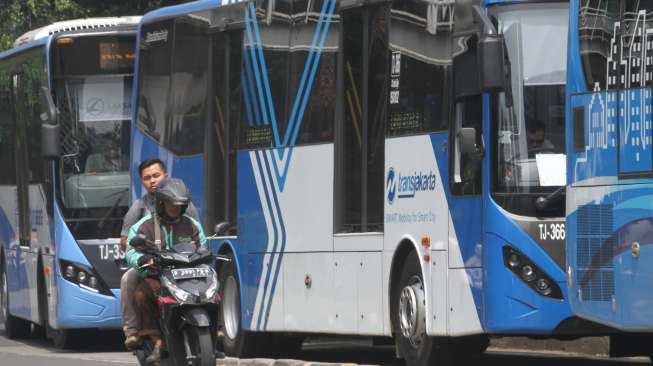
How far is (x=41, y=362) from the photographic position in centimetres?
1792

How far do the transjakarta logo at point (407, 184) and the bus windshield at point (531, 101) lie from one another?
106 centimetres

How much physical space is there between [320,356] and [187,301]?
22.9 ft

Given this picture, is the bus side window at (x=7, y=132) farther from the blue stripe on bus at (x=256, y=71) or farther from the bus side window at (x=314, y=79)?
the bus side window at (x=314, y=79)

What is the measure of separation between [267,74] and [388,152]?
10.1ft

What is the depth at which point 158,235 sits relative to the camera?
12.3 meters

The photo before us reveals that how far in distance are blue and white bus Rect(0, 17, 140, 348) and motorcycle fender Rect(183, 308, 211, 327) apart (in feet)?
27.4

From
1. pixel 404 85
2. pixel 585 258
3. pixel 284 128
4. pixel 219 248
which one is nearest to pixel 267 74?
pixel 284 128

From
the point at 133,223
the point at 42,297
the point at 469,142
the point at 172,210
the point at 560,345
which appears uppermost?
the point at 469,142

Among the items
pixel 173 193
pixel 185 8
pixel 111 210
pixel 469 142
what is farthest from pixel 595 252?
pixel 111 210

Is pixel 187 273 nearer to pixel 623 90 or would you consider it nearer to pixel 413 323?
pixel 413 323

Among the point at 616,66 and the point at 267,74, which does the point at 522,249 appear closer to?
the point at 616,66

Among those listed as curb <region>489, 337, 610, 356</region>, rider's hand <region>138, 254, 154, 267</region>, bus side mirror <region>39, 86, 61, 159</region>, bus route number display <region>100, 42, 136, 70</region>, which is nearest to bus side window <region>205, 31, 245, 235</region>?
bus side mirror <region>39, 86, 61, 159</region>

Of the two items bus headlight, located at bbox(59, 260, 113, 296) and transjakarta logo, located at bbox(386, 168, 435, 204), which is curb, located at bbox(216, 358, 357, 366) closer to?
transjakarta logo, located at bbox(386, 168, 435, 204)

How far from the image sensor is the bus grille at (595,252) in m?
11.4
